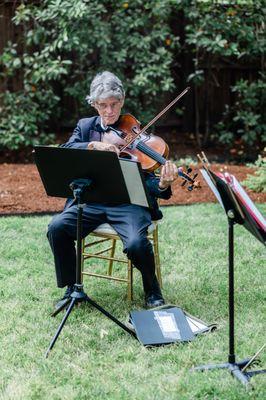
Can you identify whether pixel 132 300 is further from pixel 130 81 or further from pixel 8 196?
pixel 130 81

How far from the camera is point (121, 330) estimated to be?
12.7 ft

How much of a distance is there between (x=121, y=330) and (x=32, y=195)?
11.1 feet

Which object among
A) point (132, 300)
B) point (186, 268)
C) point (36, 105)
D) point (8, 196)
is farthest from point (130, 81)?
point (132, 300)

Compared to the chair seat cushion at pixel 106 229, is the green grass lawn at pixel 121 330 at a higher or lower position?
lower

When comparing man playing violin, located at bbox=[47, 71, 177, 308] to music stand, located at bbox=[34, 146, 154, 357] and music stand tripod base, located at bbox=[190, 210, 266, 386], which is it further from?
music stand tripod base, located at bbox=[190, 210, 266, 386]

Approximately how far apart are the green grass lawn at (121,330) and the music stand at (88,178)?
18 cm

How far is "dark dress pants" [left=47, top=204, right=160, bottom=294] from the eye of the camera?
13.5 ft

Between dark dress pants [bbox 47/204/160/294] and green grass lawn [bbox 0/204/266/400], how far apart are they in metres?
0.24

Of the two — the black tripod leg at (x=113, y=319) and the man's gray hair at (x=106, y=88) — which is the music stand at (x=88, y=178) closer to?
the black tripod leg at (x=113, y=319)

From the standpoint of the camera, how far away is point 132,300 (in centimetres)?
438

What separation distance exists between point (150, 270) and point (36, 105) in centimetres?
508

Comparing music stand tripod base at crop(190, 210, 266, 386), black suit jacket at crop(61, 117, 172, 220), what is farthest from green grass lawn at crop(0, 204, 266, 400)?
black suit jacket at crop(61, 117, 172, 220)

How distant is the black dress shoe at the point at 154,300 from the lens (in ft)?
13.8

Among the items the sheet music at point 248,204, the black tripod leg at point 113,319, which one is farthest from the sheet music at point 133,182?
the sheet music at point 248,204
